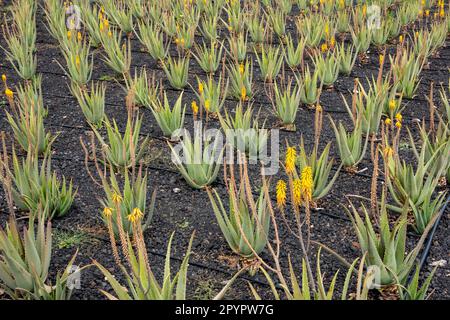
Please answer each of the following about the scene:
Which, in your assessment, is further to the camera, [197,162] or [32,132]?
[32,132]

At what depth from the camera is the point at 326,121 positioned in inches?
125

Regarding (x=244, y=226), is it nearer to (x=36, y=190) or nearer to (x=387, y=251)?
(x=387, y=251)

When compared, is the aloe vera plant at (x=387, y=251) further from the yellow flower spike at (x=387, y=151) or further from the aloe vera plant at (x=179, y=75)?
the aloe vera plant at (x=179, y=75)

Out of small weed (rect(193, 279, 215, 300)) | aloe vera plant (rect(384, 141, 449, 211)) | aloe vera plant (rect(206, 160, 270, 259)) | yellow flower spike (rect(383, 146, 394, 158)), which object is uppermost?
yellow flower spike (rect(383, 146, 394, 158))

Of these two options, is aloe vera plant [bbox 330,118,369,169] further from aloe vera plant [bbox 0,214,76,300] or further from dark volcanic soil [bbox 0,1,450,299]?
aloe vera plant [bbox 0,214,76,300]

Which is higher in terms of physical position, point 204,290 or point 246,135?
point 246,135

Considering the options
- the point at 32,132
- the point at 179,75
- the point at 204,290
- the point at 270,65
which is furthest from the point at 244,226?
the point at 179,75

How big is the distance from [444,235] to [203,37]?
113 inches

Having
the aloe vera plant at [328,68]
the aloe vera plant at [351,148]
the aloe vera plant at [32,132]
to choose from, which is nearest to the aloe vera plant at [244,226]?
the aloe vera plant at [351,148]

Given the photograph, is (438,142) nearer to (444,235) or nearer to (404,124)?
(444,235)

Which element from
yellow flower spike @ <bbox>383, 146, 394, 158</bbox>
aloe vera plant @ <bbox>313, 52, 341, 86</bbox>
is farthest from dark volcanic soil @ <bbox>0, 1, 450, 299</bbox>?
yellow flower spike @ <bbox>383, 146, 394, 158</bbox>
